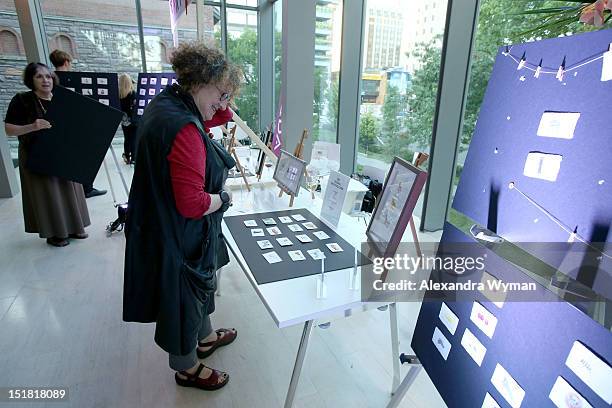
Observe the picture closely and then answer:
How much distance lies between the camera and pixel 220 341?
6.53 ft

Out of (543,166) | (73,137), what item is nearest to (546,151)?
(543,166)

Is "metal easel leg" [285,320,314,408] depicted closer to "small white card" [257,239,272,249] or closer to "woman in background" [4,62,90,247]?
"small white card" [257,239,272,249]

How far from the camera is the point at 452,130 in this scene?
10.4 ft

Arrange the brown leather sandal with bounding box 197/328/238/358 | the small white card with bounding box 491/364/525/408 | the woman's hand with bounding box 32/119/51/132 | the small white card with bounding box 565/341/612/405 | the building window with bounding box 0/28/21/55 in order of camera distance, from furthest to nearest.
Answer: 1. the building window with bounding box 0/28/21/55
2. the woman's hand with bounding box 32/119/51/132
3. the brown leather sandal with bounding box 197/328/238/358
4. the small white card with bounding box 491/364/525/408
5. the small white card with bounding box 565/341/612/405

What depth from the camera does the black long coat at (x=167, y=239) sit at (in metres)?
1.20

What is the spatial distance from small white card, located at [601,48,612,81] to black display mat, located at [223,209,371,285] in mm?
956

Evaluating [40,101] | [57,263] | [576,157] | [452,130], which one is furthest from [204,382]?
[452,130]

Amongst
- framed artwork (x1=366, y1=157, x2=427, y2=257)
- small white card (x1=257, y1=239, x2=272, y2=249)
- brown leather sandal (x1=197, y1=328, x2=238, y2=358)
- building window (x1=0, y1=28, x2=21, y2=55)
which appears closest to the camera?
framed artwork (x1=366, y1=157, x2=427, y2=257)

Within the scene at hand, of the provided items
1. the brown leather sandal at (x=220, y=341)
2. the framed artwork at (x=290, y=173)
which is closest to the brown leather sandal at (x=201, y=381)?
the brown leather sandal at (x=220, y=341)

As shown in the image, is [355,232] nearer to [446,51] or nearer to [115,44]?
[446,51]

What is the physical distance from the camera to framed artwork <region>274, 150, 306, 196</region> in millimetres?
2004

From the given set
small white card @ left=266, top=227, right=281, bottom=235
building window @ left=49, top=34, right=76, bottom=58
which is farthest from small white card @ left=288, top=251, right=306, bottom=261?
building window @ left=49, top=34, right=76, bottom=58

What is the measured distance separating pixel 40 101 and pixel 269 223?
2.30 metres

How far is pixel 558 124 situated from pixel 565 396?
2.05ft
